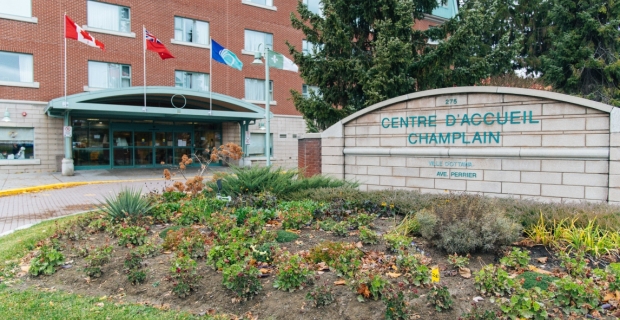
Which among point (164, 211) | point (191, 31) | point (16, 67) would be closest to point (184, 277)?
point (164, 211)

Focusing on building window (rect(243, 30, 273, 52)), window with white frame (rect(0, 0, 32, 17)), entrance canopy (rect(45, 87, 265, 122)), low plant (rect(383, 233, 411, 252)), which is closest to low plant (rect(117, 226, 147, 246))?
low plant (rect(383, 233, 411, 252))

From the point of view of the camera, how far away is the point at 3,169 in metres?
20.4

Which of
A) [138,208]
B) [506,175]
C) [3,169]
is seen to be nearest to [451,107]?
[506,175]

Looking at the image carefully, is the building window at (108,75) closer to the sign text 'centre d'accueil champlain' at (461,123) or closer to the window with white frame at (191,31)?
the window with white frame at (191,31)

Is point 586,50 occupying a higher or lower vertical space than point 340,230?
higher

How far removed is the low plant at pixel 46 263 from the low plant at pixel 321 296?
3.22 metres

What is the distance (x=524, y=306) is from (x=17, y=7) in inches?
991

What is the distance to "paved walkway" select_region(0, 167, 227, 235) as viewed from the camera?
10078mm

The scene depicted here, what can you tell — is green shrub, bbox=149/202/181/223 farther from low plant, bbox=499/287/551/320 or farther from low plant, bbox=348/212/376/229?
low plant, bbox=499/287/551/320

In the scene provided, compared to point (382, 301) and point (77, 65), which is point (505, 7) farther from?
point (382, 301)

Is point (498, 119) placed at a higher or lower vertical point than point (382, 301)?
higher

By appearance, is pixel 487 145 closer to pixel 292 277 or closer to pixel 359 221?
pixel 359 221

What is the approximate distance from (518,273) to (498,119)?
232 inches

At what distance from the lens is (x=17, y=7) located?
20531 millimetres
